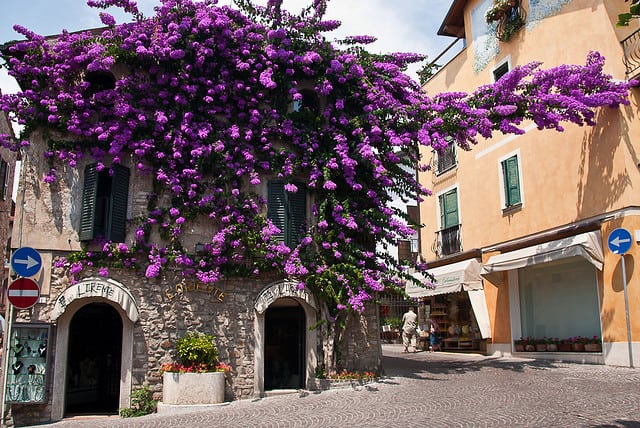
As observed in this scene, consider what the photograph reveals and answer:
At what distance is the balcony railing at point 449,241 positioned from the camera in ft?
72.6

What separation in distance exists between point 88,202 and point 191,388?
4.58 metres

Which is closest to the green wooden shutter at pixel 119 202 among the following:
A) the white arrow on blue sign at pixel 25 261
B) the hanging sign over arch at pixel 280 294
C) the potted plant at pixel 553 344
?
the white arrow on blue sign at pixel 25 261

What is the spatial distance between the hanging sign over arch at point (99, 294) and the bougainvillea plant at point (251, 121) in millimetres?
296

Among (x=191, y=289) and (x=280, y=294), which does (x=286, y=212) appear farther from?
(x=191, y=289)

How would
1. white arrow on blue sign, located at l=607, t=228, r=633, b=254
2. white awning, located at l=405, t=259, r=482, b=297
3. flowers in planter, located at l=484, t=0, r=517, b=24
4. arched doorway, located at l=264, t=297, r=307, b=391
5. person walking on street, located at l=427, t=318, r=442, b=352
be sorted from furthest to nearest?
person walking on street, located at l=427, t=318, r=442, b=352 → white awning, located at l=405, t=259, r=482, b=297 → flowers in planter, located at l=484, t=0, r=517, b=24 → arched doorway, located at l=264, t=297, r=307, b=391 → white arrow on blue sign, located at l=607, t=228, r=633, b=254

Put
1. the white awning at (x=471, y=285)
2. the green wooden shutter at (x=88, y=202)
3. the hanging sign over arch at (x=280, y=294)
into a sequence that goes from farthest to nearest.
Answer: the white awning at (x=471, y=285), the hanging sign over arch at (x=280, y=294), the green wooden shutter at (x=88, y=202)

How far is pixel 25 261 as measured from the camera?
9180mm

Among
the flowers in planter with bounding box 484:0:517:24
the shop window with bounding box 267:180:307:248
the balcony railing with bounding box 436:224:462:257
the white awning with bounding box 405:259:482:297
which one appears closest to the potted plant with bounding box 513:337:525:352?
the white awning with bounding box 405:259:482:297

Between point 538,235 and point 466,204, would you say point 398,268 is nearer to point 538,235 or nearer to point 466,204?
point 538,235

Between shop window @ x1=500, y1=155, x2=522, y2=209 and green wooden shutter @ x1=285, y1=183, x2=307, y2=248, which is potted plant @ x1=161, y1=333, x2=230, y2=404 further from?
shop window @ x1=500, y1=155, x2=522, y2=209

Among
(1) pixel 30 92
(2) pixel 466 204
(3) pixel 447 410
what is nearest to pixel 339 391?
(3) pixel 447 410

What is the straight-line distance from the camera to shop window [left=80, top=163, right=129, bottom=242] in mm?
12469

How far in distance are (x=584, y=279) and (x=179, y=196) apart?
1139cm

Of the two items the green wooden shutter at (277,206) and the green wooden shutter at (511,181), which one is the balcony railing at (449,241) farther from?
the green wooden shutter at (277,206)
